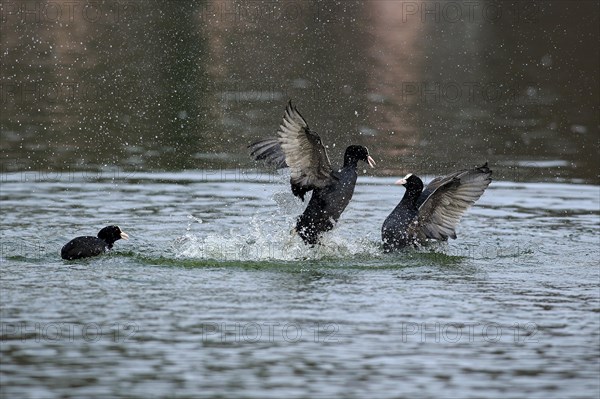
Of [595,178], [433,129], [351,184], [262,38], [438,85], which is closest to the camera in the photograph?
[351,184]

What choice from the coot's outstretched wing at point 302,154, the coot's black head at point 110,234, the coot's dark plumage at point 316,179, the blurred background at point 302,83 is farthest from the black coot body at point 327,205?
the blurred background at point 302,83

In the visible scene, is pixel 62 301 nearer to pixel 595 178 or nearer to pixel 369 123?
pixel 595 178

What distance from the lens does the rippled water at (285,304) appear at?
6.89 metres

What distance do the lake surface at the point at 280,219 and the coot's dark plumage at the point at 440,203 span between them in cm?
23

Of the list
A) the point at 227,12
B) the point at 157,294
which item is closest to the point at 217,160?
the point at 157,294

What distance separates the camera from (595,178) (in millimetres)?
14820

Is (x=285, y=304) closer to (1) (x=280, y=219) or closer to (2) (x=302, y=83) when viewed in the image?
(1) (x=280, y=219)

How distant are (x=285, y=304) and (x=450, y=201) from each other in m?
3.05

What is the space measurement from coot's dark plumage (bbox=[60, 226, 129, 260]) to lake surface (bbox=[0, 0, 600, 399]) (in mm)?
112

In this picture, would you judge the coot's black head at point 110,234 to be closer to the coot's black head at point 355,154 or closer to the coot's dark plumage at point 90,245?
the coot's dark plumage at point 90,245

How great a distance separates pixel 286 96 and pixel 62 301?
1237cm

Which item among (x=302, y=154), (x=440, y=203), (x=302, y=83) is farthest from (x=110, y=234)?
(x=302, y=83)

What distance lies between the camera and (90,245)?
996 cm

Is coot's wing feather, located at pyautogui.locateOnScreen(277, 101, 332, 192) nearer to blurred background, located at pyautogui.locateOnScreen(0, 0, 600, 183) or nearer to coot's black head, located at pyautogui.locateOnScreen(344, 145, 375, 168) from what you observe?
coot's black head, located at pyautogui.locateOnScreen(344, 145, 375, 168)
